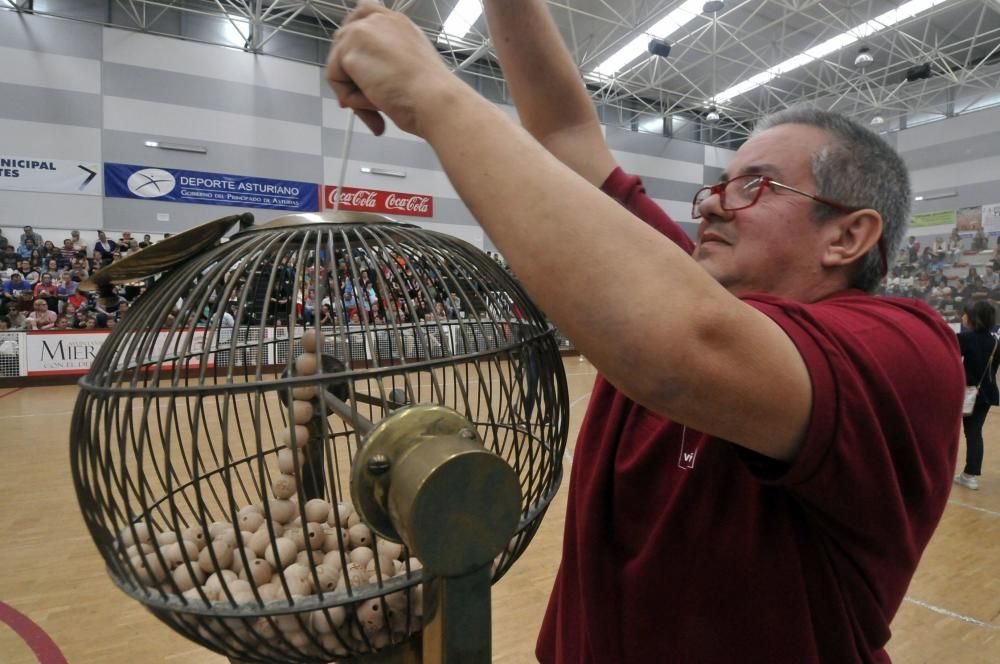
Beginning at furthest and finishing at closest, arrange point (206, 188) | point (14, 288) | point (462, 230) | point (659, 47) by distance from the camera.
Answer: point (462, 230)
point (659, 47)
point (206, 188)
point (14, 288)

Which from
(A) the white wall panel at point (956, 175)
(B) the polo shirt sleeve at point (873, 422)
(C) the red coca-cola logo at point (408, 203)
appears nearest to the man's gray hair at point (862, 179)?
(B) the polo shirt sleeve at point (873, 422)

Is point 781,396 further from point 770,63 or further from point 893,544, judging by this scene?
point 770,63

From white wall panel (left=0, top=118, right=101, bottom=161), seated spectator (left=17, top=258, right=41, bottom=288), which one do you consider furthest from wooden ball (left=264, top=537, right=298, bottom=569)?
white wall panel (left=0, top=118, right=101, bottom=161)

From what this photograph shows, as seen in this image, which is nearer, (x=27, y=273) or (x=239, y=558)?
(x=239, y=558)

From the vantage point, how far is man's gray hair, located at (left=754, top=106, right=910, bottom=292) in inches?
25.1

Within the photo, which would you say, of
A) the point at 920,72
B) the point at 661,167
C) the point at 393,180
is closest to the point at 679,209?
the point at 661,167

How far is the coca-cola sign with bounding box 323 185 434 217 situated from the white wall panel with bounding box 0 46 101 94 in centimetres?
317

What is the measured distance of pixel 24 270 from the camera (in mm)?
6824

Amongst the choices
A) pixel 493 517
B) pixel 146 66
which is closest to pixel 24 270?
pixel 146 66

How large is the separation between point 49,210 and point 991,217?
14.9 metres

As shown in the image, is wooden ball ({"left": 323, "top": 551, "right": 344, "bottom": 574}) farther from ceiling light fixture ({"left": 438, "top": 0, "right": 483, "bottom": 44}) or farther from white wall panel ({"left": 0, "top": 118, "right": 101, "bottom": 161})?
white wall panel ({"left": 0, "top": 118, "right": 101, "bottom": 161})

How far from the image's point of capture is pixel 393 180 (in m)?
9.43

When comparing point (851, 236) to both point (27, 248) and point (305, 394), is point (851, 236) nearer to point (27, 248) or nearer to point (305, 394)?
point (305, 394)

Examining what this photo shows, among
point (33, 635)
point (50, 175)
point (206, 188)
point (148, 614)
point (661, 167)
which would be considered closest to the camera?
point (33, 635)
